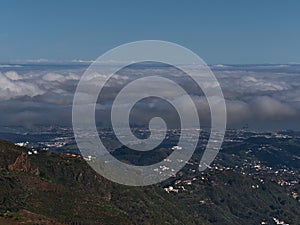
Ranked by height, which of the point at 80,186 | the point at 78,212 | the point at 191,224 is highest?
the point at 78,212

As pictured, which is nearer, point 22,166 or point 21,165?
point 22,166

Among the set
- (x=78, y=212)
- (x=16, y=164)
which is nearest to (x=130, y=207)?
(x=16, y=164)

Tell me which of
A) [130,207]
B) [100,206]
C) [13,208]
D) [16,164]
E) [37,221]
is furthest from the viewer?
[130,207]

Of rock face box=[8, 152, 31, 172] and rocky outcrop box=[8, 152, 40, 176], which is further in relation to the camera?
rocky outcrop box=[8, 152, 40, 176]

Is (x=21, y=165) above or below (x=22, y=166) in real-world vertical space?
above

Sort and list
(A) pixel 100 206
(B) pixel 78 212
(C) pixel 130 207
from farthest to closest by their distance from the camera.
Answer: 1. (C) pixel 130 207
2. (A) pixel 100 206
3. (B) pixel 78 212

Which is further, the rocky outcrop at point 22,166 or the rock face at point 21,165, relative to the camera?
the rocky outcrop at point 22,166

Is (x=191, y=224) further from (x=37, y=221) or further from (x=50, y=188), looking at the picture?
(x=37, y=221)

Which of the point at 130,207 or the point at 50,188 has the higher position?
the point at 50,188
